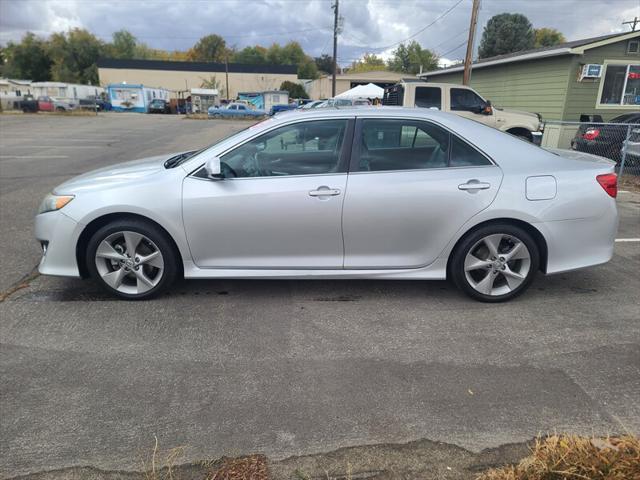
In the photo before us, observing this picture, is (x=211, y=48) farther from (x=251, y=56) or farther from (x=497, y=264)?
(x=497, y=264)

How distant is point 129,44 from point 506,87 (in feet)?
352

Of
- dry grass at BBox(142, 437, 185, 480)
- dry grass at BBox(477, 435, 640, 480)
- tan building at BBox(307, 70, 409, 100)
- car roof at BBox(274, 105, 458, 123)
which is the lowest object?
dry grass at BBox(142, 437, 185, 480)

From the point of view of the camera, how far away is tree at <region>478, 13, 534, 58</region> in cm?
5794

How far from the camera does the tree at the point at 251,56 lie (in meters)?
110

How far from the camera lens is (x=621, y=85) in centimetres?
1570

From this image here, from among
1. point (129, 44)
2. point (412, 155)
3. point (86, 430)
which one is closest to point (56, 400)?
point (86, 430)

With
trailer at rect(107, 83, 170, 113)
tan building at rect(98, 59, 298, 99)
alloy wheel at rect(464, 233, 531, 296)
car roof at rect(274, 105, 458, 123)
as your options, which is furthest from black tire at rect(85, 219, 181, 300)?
tan building at rect(98, 59, 298, 99)

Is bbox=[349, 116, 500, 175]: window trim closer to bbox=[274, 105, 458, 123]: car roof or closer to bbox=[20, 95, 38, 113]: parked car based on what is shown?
bbox=[274, 105, 458, 123]: car roof

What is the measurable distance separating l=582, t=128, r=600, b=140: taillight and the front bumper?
37.3 ft

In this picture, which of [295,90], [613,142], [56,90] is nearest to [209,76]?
[295,90]

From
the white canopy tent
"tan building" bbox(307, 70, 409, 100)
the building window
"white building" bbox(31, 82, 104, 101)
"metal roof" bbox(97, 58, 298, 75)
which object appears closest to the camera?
the building window

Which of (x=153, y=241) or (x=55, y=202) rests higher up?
(x=55, y=202)

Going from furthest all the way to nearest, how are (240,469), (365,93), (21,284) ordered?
(365,93), (21,284), (240,469)

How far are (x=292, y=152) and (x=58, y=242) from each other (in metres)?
2.08
